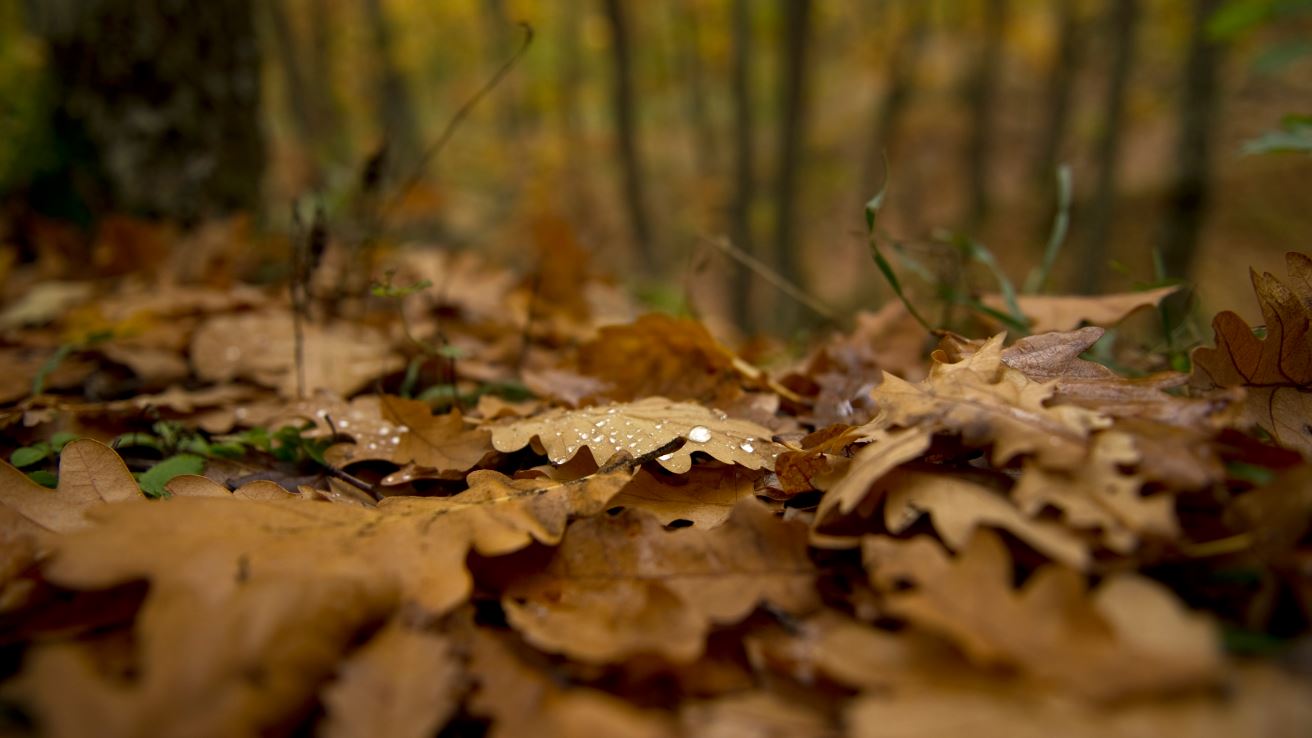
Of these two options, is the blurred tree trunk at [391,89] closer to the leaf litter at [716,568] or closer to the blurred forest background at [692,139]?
the blurred forest background at [692,139]

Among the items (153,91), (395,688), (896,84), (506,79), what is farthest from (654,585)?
(506,79)

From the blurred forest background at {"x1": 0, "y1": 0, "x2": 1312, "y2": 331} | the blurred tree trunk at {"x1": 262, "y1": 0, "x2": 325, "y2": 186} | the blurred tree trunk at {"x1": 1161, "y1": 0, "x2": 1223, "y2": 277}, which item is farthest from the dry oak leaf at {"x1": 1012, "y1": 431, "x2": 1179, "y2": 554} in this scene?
the blurred tree trunk at {"x1": 262, "y1": 0, "x2": 325, "y2": 186}

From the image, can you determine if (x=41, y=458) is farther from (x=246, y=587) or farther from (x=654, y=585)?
(x=654, y=585)

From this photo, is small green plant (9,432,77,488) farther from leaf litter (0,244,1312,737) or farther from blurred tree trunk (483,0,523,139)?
blurred tree trunk (483,0,523,139)

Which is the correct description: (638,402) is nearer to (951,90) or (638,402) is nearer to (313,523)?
(313,523)

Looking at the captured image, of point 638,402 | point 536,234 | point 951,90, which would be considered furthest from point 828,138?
point 638,402

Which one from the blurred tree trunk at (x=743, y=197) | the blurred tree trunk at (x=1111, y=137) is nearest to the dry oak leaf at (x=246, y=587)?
the blurred tree trunk at (x=743, y=197)
